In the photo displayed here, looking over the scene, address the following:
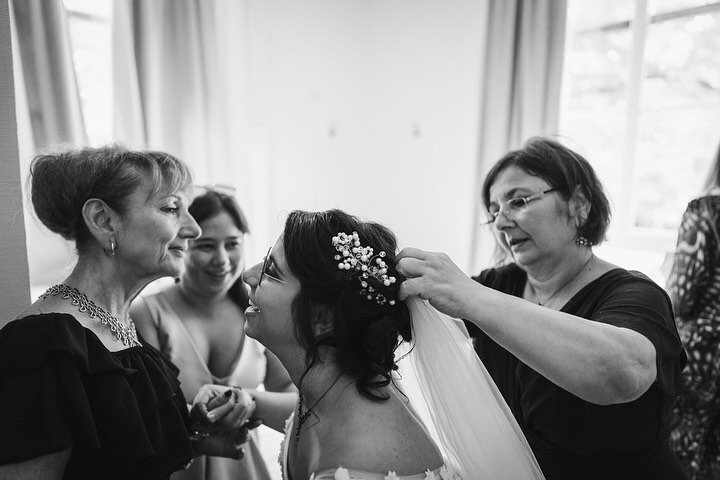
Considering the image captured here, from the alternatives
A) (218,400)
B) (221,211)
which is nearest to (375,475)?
(218,400)

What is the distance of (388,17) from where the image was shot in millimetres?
4574

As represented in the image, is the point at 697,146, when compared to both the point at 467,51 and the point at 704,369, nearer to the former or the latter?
the point at 467,51

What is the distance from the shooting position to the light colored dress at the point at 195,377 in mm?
1883

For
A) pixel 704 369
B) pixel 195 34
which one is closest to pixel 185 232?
pixel 704 369

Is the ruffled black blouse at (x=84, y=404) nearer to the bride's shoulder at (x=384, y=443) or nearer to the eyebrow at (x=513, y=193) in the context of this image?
the bride's shoulder at (x=384, y=443)

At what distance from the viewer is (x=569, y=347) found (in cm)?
117

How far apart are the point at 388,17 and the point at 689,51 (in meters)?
2.21

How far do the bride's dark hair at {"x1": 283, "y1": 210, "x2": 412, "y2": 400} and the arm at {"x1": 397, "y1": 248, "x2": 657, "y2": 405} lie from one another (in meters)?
0.13

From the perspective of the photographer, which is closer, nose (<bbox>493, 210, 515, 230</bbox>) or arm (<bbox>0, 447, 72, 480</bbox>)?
arm (<bbox>0, 447, 72, 480</bbox>)

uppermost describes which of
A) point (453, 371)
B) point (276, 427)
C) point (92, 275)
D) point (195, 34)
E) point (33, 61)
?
point (195, 34)

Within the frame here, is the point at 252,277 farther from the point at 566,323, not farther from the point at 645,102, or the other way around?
the point at 645,102

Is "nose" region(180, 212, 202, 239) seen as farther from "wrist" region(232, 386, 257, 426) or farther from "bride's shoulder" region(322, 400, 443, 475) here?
"bride's shoulder" region(322, 400, 443, 475)

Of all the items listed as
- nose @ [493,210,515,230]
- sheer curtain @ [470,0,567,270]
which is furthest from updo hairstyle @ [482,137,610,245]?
sheer curtain @ [470,0,567,270]

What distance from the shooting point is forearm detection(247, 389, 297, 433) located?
71.4 inches
